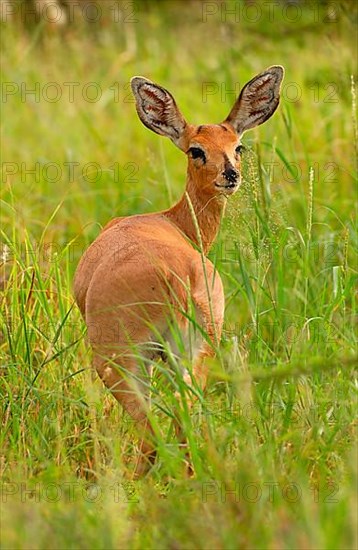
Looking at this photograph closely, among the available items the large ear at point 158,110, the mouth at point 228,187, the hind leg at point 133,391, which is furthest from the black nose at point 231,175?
the hind leg at point 133,391

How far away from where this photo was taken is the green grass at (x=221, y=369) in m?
3.20

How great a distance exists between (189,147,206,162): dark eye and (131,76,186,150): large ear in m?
0.21

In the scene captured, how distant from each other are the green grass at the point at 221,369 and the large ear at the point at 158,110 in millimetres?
355

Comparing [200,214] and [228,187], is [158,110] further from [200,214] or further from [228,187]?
[228,187]

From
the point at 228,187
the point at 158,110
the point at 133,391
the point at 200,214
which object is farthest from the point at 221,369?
the point at 158,110

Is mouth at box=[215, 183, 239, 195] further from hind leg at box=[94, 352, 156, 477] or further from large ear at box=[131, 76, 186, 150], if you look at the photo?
hind leg at box=[94, 352, 156, 477]

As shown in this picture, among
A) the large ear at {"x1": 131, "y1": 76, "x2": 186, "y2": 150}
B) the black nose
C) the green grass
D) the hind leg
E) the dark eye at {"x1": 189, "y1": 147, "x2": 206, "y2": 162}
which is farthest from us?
the large ear at {"x1": 131, "y1": 76, "x2": 186, "y2": 150}

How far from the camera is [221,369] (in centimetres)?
373

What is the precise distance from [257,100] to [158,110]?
0.44 metres

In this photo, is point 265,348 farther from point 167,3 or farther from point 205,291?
point 167,3

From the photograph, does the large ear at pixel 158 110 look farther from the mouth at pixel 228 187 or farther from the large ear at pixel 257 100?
the mouth at pixel 228 187

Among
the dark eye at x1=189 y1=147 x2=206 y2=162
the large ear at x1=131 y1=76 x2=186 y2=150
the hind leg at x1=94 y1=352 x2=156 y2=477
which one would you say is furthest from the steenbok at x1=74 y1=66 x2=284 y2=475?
the large ear at x1=131 y1=76 x2=186 y2=150

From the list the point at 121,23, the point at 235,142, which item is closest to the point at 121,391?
the point at 235,142

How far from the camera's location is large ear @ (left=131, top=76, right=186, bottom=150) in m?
5.07
